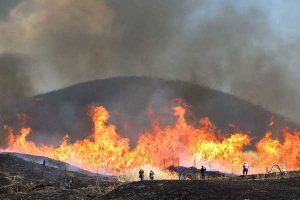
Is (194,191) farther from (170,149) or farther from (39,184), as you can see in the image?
(170,149)

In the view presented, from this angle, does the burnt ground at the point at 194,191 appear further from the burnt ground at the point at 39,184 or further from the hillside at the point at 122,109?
the hillside at the point at 122,109

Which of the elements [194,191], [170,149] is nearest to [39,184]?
[194,191]

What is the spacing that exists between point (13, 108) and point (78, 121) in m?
24.0

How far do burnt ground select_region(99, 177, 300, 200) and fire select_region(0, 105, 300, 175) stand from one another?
6961 centimetres

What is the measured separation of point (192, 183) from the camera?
1214 inches

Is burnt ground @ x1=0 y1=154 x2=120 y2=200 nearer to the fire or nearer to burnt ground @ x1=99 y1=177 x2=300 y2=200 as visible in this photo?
burnt ground @ x1=99 y1=177 x2=300 y2=200

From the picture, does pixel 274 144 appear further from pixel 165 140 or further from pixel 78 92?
pixel 78 92

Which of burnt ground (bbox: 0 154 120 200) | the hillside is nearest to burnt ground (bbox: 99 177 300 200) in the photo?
burnt ground (bbox: 0 154 120 200)

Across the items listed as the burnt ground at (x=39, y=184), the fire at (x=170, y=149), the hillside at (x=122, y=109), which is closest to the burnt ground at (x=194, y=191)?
the burnt ground at (x=39, y=184)

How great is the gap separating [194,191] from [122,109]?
120 meters

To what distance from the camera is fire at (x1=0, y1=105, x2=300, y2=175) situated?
106 m

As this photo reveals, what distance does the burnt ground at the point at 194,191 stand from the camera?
27562 mm

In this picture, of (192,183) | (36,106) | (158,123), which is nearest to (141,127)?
(158,123)

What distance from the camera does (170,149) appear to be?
121875 millimetres
